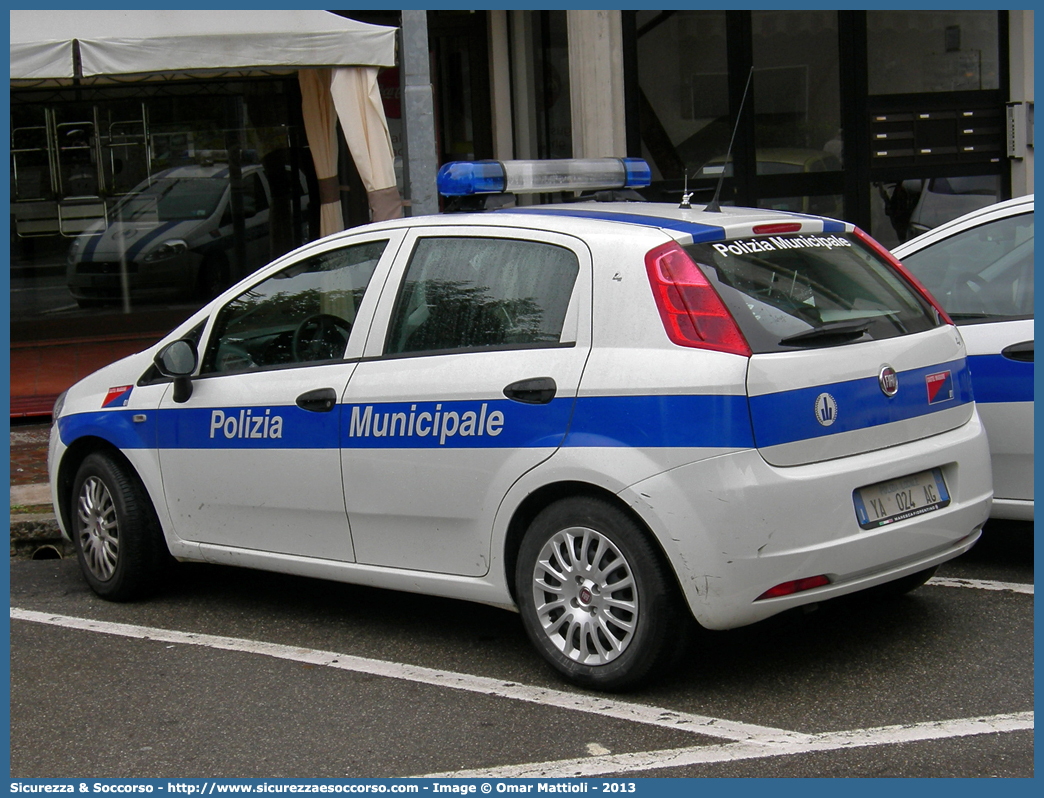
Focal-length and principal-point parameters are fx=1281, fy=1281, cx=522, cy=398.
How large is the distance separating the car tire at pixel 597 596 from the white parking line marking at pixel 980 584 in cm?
174

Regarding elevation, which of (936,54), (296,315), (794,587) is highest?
(936,54)

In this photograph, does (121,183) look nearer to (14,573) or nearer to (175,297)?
(175,297)

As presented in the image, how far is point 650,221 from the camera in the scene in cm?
439

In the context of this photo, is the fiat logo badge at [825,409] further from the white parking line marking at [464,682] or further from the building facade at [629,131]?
the building facade at [629,131]

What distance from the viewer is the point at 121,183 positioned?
1208 cm

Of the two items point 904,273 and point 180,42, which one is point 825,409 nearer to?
point 904,273

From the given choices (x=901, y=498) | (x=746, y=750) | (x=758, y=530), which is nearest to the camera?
(x=746, y=750)

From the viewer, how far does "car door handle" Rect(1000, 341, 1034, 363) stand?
16.8ft

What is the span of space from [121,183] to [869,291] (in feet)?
30.4

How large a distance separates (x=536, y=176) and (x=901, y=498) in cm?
209

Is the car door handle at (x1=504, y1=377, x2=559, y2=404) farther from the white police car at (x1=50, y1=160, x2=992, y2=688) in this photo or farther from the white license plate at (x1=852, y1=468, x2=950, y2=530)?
the white license plate at (x1=852, y1=468, x2=950, y2=530)

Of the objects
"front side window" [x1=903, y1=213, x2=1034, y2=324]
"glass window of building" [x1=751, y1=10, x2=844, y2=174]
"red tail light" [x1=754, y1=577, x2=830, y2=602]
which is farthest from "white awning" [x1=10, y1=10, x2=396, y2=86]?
"red tail light" [x1=754, y1=577, x2=830, y2=602]

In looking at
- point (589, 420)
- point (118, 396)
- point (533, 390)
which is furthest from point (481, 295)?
point (118, 396)

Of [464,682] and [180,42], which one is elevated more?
[180,42]
